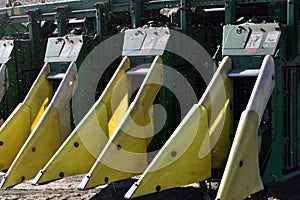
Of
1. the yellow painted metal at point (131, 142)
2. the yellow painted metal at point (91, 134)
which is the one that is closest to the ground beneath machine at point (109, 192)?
the yellow painted metal at point (91, 134)

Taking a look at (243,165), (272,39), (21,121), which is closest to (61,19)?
(21,121)

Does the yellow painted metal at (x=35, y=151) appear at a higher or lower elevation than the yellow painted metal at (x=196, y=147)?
lower

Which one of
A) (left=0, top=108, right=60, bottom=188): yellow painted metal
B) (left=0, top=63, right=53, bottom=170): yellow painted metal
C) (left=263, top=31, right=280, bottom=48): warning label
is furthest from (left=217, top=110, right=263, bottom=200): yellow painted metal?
(left=0, top=63, right=53, bottom=170): yellow painted metal

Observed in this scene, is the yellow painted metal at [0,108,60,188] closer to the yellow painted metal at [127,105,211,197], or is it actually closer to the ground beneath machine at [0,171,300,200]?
the ground beneath machine at [0,171,300,200]

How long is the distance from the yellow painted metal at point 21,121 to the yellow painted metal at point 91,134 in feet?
3.33

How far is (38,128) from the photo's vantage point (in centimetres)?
555

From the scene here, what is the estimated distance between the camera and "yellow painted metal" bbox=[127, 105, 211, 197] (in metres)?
4.37

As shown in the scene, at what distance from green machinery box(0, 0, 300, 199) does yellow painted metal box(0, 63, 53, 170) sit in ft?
0.04

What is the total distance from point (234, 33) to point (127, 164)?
1.61 metres

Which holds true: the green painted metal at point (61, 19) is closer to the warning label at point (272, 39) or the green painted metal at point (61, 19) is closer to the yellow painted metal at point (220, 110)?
the yellow painted metal at point (220, 110)

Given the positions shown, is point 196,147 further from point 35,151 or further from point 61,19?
point 61,19

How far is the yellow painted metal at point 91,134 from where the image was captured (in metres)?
5.22

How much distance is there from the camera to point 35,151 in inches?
218

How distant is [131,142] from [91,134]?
0.60 metres
